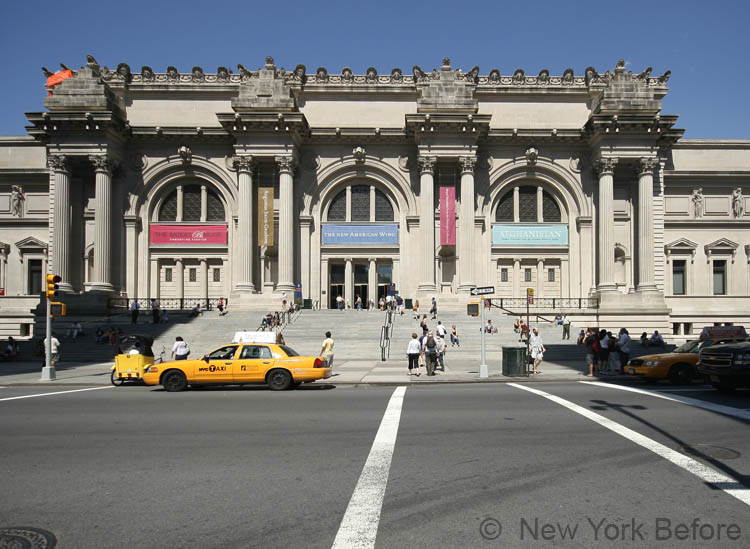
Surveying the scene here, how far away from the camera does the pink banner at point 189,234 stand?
41531 mm

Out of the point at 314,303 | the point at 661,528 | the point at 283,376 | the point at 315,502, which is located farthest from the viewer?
the point at 314,303

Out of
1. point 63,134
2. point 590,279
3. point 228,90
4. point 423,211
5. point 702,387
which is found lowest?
point 702,387

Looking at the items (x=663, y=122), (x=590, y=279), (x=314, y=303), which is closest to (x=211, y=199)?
(x=314, y=303)

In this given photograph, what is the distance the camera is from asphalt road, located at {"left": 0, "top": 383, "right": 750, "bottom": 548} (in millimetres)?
5160

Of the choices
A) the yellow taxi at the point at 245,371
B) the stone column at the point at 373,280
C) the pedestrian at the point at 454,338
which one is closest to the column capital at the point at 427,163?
the stone column at the point at 373,280

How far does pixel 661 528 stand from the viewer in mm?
5199

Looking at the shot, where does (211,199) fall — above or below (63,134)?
below

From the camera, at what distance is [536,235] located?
138 feet

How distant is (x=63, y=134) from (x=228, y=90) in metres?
11.9

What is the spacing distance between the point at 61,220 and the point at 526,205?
32778 millimetres

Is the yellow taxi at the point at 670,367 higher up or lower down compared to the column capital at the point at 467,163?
lower down

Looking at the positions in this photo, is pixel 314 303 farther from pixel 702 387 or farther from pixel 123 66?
pixel 702 387

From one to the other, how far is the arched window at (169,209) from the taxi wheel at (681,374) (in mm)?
35273

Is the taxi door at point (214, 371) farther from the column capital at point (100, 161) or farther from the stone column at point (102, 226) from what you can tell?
the column capital at point (100, 161)
